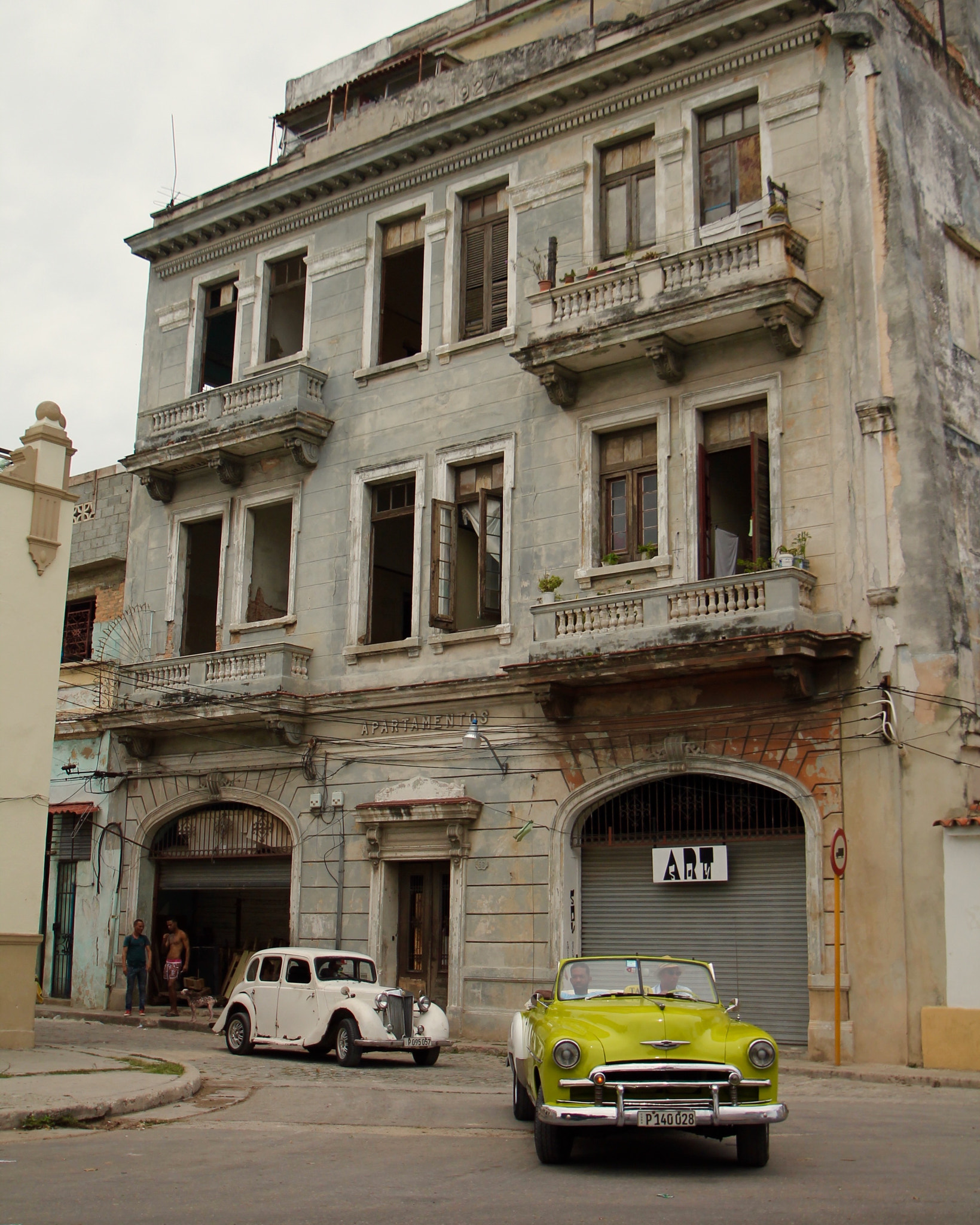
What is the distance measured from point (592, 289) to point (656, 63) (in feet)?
12.7

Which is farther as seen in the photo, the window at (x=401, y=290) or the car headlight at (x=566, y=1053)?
the window at (x=401, y=290)

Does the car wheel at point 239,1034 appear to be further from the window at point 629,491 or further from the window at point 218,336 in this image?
the window at point 218,336

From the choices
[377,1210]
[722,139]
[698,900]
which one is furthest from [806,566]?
[377,1210]

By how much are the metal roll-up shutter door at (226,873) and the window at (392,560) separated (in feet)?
14.2

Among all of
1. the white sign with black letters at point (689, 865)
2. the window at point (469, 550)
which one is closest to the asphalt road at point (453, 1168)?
the white sign with black letters at point (689, 865)

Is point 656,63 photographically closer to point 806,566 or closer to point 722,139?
point 722,139

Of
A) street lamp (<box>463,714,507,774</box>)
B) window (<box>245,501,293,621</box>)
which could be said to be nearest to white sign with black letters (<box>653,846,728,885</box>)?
street lamp (<box>463,714,507,774</box>)

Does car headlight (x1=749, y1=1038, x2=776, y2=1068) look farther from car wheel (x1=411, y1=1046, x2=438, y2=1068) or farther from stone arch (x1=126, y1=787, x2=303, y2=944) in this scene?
stone arch (x1=126, y1=787, x2=303, y2=944)

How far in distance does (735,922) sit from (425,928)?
5.44 m

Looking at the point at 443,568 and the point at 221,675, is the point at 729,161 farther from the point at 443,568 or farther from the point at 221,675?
the point at 221,675

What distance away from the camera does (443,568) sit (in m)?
21.3

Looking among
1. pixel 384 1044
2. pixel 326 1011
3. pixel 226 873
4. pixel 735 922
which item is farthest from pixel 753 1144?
pixel 226 873

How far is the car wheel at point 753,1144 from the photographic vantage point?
9133mm

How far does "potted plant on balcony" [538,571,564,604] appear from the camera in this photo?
19516 mm
